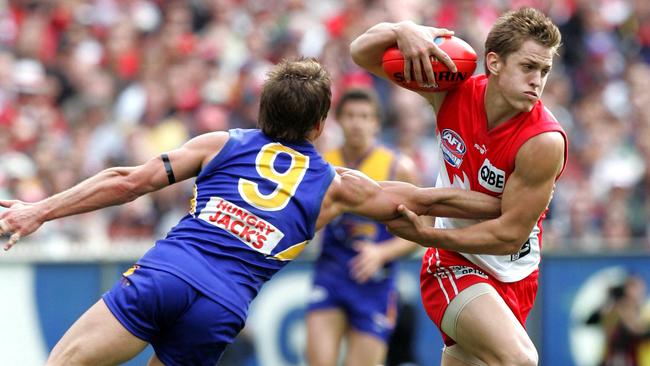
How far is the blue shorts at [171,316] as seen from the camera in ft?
17.2

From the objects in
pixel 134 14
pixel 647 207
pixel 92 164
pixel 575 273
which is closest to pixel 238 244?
pixel 575 273

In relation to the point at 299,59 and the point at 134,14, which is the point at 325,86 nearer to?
the point at 299,59

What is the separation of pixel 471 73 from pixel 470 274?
1.13 metres

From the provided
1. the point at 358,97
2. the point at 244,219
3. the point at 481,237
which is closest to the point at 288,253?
the point at 244,219

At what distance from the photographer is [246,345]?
9977 millimetres

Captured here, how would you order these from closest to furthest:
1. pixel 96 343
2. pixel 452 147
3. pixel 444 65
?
1. pixel 96 343
2. pixel 444 65
3. pixel 452 147

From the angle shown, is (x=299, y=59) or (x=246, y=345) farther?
(x=246, y=345)

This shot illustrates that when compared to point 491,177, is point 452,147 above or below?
above

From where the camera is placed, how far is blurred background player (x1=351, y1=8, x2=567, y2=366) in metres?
5.93

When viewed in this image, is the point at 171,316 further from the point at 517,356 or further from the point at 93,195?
the point at 517,356

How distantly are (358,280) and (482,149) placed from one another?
8.95 feet

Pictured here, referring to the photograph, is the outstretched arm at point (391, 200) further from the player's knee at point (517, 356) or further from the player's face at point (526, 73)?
the player's knee at point (517, 356)

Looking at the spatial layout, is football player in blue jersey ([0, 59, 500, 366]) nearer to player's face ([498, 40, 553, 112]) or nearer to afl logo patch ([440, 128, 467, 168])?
afl logo patch ([440, 128, 467, 168])

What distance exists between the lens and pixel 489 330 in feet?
19.5
